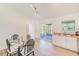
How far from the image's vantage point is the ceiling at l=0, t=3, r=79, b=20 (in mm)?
1850

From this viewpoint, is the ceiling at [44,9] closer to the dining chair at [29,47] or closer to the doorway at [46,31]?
the doorway at [46,31]

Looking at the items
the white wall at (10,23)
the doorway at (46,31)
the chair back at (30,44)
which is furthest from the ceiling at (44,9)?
the chair back at (30,44)

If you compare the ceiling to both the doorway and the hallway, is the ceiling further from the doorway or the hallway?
the hallway

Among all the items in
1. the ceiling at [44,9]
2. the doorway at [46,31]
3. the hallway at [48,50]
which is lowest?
the hallway at [48,50]

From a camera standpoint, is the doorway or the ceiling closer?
the ceiling

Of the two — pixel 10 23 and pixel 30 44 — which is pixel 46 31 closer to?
pixel 30 44

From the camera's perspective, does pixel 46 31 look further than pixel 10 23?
Yes

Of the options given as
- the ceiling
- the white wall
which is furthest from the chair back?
the ceiling

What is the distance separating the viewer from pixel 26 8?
6.34 feet

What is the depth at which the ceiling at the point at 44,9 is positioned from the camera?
72.8 inches

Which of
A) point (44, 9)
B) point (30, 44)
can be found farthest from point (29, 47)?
point (44, 9)

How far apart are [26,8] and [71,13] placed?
942 mm

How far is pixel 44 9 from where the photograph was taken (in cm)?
199

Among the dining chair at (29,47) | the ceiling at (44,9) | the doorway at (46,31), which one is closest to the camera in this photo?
the ceiling at (44,9)
